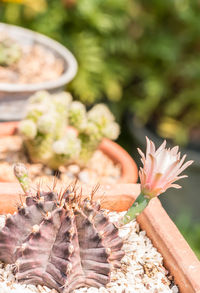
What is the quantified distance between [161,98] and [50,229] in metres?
2.71

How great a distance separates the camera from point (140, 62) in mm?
3506

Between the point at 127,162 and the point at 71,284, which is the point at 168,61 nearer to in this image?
the point at 127,162

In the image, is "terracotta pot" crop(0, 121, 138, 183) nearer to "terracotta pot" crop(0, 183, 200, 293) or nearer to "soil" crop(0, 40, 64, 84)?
"soil" crop(0, 40, 64, 84)

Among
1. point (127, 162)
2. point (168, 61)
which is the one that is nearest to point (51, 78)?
point (127, 162)

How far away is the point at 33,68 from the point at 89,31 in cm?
81

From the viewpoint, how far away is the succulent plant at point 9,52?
2.23 meters

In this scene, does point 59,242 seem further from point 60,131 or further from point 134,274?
point 60,131

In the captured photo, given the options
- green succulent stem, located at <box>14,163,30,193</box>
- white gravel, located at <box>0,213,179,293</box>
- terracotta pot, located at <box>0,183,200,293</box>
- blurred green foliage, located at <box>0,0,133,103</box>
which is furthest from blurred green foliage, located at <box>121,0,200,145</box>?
green succulent stem, located at <box>14,163,30,193</box>

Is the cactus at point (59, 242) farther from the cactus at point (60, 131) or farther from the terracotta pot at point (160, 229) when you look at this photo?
the cactus at point (60, 131)

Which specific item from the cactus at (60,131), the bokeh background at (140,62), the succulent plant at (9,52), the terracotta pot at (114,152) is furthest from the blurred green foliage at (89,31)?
the cactus at (60,131)

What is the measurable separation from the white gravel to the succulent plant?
121 cm

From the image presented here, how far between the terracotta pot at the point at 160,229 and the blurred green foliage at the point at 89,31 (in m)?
1.71

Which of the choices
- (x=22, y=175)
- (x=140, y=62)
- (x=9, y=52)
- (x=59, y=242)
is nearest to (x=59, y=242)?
(x=59, y=242)

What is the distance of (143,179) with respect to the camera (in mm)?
1029
